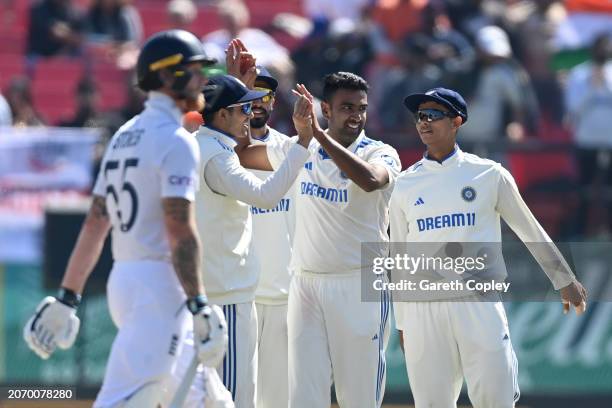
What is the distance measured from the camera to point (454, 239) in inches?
306

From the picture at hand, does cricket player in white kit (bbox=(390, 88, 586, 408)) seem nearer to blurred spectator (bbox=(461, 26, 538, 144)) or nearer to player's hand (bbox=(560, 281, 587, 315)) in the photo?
player's hand (bbox=(560, 281, 587, 315))

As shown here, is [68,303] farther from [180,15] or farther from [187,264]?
[180,15]

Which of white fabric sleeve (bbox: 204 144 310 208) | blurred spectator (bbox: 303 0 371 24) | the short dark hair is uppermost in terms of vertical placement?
blurred spectator (bbox: 303 0 371 24)

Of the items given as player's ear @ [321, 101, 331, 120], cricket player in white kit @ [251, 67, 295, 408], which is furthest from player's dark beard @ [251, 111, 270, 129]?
player's ear @ [321, 101, 331, 120]

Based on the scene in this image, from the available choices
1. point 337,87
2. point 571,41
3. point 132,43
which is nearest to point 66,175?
point 132,43

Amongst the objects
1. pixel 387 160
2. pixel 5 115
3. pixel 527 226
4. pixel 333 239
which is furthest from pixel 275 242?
pixel 5 115

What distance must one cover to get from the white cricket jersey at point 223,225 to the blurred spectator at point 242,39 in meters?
7.08

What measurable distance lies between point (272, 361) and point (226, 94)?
1.78 metres

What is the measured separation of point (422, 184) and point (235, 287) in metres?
1.37

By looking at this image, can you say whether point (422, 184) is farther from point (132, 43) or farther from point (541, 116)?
point (132, 43)

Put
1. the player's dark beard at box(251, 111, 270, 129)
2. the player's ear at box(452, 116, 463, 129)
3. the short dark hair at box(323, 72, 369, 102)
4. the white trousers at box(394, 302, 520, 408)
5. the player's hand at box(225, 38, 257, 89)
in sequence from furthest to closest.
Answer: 1. the player's dark beard at box(251, 111, 270, 129)
2. the player's hand at box(225, 38, 257, 89)
3. the player's ear at box(452, 116, 463, 129)
4. the short dark hair at box(323, 72, 369, 102)
5. the white trousers at box(394, 302, 520, 408)

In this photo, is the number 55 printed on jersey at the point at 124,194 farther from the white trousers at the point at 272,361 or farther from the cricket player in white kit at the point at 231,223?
the white trousers at the point at 272,361

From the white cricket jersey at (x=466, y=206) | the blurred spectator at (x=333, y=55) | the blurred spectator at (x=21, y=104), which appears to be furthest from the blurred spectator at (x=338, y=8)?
the white cricket jersey at (x=466, y=206)

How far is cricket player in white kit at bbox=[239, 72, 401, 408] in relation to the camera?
305 inches
